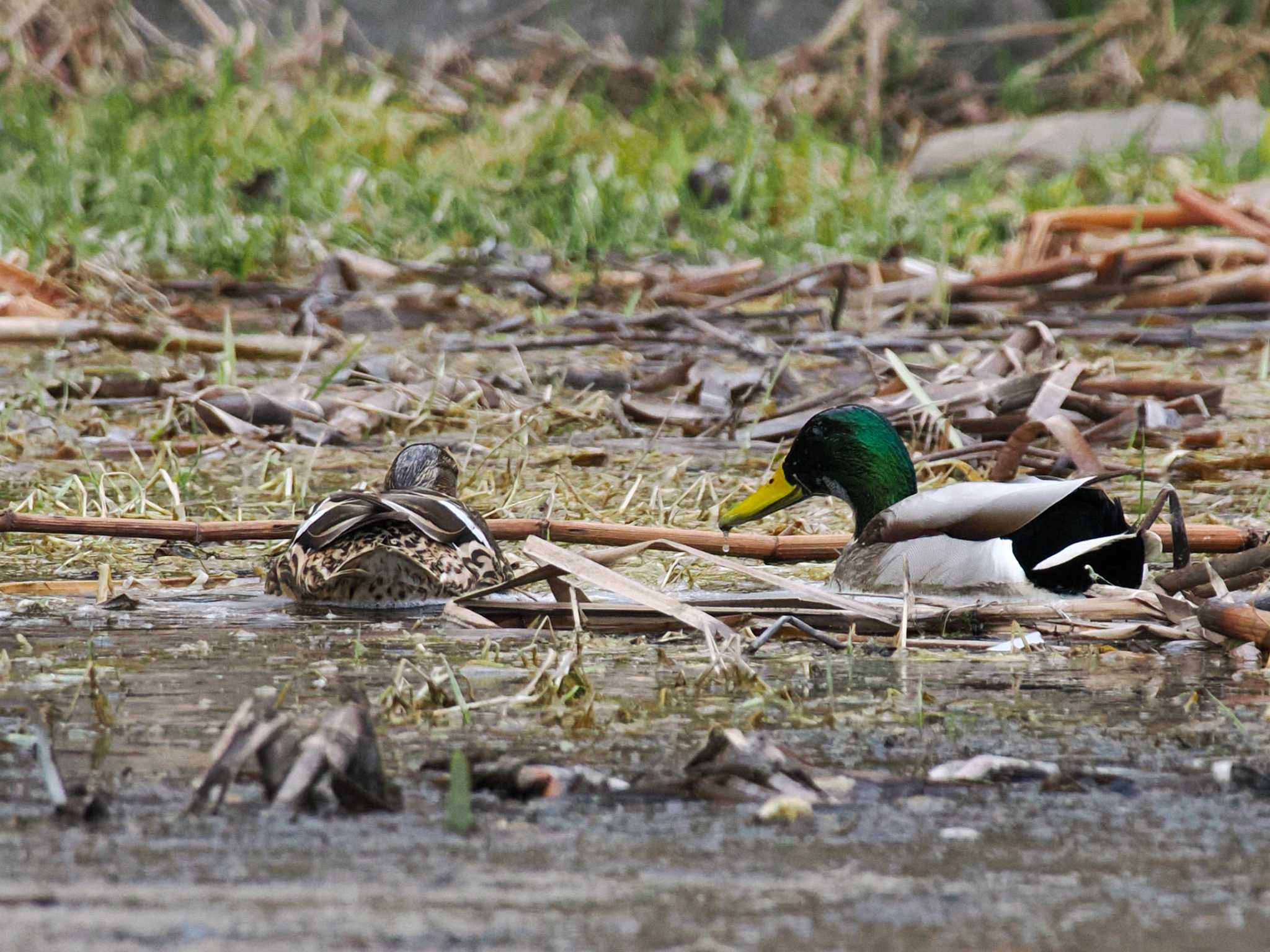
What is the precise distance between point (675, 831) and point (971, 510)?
1.88 m

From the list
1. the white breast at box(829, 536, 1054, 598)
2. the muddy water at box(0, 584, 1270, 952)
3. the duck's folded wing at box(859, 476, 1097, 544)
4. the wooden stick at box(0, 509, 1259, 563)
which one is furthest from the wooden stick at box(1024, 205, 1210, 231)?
the muddy water at box(0, 584, 1270, 952)

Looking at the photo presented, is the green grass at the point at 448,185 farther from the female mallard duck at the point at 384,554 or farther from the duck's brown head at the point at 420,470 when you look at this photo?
the female mallard duck at the point at 384,554

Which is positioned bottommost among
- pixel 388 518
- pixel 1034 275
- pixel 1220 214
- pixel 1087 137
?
pixel 388 518

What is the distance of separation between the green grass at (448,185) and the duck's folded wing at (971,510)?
508 centimetres

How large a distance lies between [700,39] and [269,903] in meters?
12.1

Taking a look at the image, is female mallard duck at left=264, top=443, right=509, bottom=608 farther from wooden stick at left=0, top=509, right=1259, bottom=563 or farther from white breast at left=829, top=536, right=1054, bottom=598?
white breast at left=829, top=536, right=1054, bottom=598

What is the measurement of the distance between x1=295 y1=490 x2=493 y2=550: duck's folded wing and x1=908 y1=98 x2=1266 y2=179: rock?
306 inches

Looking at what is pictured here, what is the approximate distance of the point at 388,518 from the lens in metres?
4.64

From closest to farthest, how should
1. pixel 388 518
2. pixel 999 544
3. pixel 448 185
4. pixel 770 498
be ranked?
pixel 999 544, pixel 388 518, pixel 770 498, pixel 448 185

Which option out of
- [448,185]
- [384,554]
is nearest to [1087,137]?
[448,185]

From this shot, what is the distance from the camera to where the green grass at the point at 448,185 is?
9.52 metres

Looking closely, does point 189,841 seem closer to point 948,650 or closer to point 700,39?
point 948,650

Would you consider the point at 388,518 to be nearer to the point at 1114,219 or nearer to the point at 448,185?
the point at 1114,219

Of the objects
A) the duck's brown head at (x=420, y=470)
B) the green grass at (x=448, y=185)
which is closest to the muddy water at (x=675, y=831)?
the duck's brown head at (x=420, y=470)
